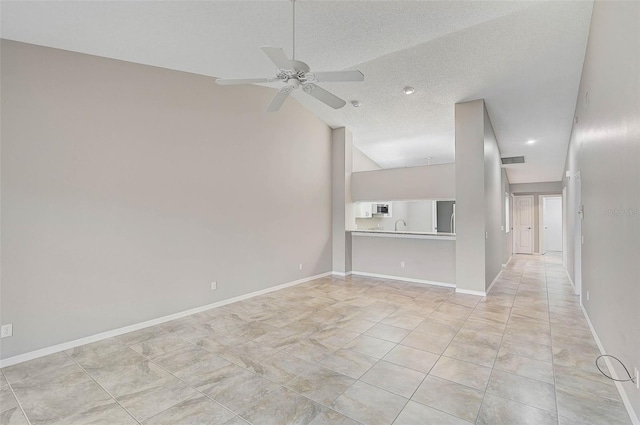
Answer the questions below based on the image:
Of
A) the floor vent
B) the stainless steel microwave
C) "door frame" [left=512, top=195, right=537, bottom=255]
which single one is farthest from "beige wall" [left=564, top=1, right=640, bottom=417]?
"door frame" [left=512, top=195, right=537, bottom=255]

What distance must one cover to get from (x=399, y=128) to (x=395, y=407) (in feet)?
17.9

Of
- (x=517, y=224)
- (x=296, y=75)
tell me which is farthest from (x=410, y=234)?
(x=517, y=224)

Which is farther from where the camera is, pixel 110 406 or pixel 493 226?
pixel 493 226

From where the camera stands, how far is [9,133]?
9.10 feet

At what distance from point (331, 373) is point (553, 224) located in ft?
43.5

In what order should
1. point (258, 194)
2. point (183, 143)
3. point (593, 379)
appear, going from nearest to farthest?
point (593, 379)
point (183, 143)
point (258, 194)

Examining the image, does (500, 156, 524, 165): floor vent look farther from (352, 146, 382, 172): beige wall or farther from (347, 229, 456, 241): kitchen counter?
(347, 229, 456, 241): kitchen counter

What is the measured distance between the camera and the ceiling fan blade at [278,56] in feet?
7.48

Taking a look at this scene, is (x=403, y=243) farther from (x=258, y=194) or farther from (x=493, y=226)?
(x=258, y=194)

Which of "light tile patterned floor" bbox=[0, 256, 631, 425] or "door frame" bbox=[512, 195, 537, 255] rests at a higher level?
"door frame" bbox=[512, 195, 537, 255]

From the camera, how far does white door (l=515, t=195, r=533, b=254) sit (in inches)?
426

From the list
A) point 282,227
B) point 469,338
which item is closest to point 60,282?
point 282,227

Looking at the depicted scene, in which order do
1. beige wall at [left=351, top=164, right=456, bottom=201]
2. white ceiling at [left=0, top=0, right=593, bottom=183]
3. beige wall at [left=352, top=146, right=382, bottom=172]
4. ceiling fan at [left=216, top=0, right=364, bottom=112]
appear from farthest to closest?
beige wall at [left=352, top=146, right=382, bottom=172] < beige wall at [left=351, top=164, right=456, bottom=201] < white ceiling at [left=0, top=0, right=593, bottom=183] < ceiling fan at [left=216, top=0, right=364, bottom=112]

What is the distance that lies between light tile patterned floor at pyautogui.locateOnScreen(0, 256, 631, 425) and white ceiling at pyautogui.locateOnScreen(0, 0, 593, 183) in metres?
3.08
